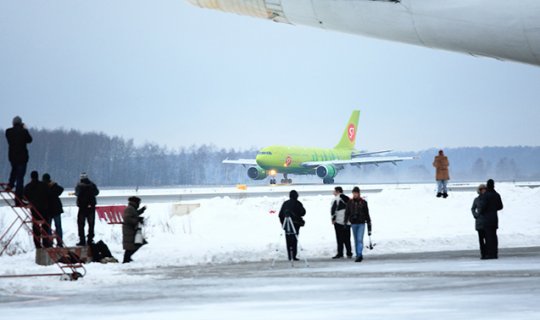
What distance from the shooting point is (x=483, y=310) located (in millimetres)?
10648

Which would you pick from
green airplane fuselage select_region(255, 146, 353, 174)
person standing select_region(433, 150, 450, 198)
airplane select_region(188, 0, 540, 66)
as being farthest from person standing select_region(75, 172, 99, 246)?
green airplane fuselage select_region(255, 146, 353, 174)

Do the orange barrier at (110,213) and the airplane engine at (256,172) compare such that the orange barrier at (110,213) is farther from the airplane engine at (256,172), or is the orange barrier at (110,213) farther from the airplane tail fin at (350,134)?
the airplane tail fin at (350,134)

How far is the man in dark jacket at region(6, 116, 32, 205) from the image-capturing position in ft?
56.0

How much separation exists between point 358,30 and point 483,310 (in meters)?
5.45

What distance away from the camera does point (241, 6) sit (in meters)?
15.2

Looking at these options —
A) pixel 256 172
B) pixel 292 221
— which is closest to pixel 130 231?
pixel 292 221

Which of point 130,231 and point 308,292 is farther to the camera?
point 130,231

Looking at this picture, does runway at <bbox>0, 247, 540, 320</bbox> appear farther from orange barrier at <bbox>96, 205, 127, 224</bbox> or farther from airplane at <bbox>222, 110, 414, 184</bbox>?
airplane at <bbox>222, 110, 414, 184</bbox>

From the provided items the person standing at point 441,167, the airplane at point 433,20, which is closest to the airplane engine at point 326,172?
the person standing at point 441,167

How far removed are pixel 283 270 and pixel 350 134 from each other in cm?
8089

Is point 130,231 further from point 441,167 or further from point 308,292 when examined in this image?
point 441,167

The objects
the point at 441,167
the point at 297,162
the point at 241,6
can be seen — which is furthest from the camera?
the point at 297,162

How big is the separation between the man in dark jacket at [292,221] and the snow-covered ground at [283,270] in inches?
16.8

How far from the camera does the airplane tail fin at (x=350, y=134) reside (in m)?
97.7
